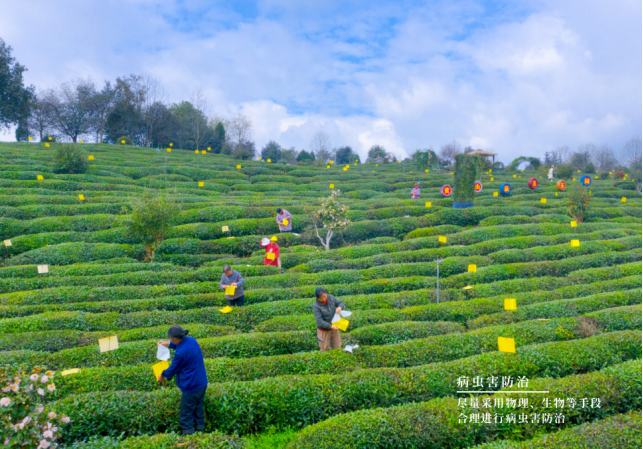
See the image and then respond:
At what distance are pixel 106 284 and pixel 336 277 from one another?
8472 millimetres

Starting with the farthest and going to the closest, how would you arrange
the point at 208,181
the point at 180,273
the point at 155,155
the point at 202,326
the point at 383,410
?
the point at 155,155 < the point at 208,181 < the point at 180,273 < the point at 202,326 < the point at 383,410

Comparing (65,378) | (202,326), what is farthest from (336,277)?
(65,378)

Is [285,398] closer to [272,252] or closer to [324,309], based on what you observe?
[324,309]

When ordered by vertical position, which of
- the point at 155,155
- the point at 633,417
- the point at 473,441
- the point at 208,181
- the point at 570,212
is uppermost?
the point at 155,155

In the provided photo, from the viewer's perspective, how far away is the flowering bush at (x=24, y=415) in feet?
14.4

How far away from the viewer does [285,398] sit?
22.1 ft

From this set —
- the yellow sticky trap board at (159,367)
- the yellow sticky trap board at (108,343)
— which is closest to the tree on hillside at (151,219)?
the yellow sticky trap board at (108,343)

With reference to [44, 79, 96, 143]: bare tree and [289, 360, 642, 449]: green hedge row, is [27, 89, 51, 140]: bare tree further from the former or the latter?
[289, 360, 642, 449]: green hedge row

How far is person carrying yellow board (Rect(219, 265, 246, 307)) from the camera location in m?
11.0

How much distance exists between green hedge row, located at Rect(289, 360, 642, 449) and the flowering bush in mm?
3293

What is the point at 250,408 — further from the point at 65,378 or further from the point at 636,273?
the point at 636,273

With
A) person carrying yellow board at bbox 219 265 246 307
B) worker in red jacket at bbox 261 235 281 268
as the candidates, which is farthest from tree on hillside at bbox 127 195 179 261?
person carrying yellow board at bbox 219 265 246 307

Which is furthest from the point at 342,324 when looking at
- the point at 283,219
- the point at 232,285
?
the point at 283,219

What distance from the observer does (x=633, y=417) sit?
230 inches
